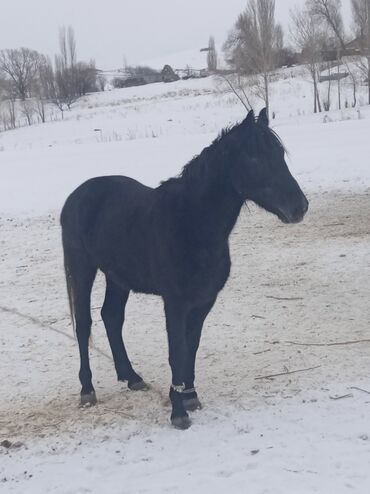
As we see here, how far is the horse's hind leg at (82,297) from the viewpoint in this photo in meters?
4.02

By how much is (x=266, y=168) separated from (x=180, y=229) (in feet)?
2.02

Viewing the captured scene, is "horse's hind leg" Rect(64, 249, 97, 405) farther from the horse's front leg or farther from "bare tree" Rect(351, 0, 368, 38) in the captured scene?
"bare tree" Rect(351, 0, 368, 38)

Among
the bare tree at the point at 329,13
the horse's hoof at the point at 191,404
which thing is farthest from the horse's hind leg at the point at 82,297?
the bare tree at the point at 329,13

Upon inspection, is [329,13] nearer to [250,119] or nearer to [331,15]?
[331,15]

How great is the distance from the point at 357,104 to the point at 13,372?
3005cm

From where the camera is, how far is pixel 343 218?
8.52m

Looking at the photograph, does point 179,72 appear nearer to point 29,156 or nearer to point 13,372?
point 29,156

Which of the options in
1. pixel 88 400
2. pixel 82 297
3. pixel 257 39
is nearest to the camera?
pixel 88 400

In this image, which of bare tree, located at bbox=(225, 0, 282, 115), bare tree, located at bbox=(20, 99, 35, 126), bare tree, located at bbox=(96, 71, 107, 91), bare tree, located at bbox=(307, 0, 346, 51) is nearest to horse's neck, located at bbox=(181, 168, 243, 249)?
bare tree, located at bbox=(225, 0, 282, 115)

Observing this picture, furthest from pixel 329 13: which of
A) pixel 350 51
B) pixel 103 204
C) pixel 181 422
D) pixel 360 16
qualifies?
pixel 181 422

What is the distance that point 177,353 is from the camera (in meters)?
3.50

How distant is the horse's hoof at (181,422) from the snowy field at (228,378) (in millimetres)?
63

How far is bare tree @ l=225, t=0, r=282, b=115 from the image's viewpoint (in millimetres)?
28141

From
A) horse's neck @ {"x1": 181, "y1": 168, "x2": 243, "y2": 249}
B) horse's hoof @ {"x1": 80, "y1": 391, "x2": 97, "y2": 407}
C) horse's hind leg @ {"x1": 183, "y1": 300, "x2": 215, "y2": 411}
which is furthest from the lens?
horse's hoof @ {"x1": 80, "y1": 391, "x2": 97, "y2": 407}
